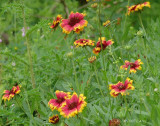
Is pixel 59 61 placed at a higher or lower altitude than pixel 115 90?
higher

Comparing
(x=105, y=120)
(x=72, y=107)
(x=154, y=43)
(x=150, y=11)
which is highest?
(x=150, y=11)

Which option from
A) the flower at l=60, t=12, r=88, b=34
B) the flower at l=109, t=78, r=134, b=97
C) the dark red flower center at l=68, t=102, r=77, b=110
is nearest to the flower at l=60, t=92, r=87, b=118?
the dark red flower center at l=68, t=102, r=77, b=110

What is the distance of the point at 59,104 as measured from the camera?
155 centimetres

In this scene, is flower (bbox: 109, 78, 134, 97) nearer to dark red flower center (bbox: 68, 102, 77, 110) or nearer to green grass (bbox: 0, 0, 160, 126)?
green grass (bbox: 0, 0, 160, 126)

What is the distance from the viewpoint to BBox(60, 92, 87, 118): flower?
1.36m

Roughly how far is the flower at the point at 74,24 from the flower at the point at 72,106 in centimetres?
49

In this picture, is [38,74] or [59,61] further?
[38,74]

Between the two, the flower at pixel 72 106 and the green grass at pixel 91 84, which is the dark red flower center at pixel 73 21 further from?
the flower at pixel 72 106

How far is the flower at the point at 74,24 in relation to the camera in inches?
70.1

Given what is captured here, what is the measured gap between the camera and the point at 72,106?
1438 millimetres

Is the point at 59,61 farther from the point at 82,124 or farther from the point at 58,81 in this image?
the point at 82,124

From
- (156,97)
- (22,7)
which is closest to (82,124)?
(156,97)

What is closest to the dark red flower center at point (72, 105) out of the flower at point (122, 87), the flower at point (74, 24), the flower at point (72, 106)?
the flower at point (72, 106)

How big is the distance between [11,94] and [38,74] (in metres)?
0.64
